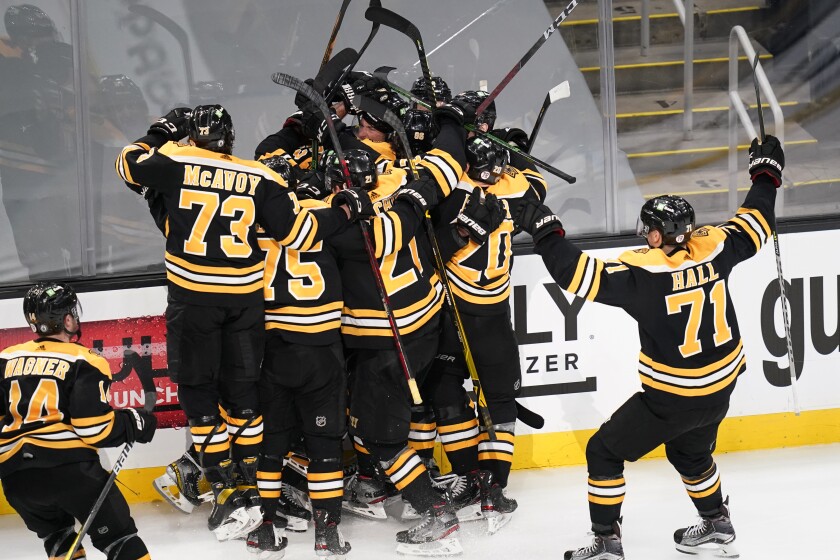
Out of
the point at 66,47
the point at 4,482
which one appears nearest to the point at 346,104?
the point at 66,47

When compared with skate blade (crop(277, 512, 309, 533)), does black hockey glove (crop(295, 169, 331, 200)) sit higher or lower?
higher

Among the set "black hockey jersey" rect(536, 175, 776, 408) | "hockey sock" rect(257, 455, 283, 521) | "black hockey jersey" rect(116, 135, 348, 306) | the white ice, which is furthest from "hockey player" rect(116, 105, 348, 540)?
"black hockey jersey" rect(536, 175, 776, 408)

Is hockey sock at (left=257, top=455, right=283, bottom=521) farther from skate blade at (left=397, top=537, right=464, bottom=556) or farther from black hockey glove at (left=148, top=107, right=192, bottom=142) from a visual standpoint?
black hockey glove at (left=148, top=107, right=192, bottom=142)

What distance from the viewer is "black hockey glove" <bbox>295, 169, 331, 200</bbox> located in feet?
14.5

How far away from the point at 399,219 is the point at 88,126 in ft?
5.57

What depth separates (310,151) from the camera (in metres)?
4.88

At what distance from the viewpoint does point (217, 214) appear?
4.10m

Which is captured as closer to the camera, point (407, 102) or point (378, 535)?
point (378, 535)

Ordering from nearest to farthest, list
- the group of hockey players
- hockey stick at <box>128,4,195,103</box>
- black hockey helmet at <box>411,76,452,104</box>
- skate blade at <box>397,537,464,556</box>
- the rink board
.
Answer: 1. the group of hockey players
2. skate blade at <box>397,537,464,556</box>
3. black hockey helmet at <box>411,76,452,104</box>
4. the rink board
5. hockey stick at <box>128,4,195,103</box>

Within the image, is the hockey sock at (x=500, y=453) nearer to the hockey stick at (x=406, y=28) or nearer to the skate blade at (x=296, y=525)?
the skate blade at (x=296, y=525)

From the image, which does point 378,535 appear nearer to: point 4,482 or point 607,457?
point 607,457

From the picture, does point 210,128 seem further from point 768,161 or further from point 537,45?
point 768,161

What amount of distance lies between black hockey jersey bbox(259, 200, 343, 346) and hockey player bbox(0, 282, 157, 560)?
0.78 meters

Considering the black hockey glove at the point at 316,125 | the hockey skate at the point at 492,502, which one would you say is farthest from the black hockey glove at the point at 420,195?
the hockey skate at the point at 492,502
